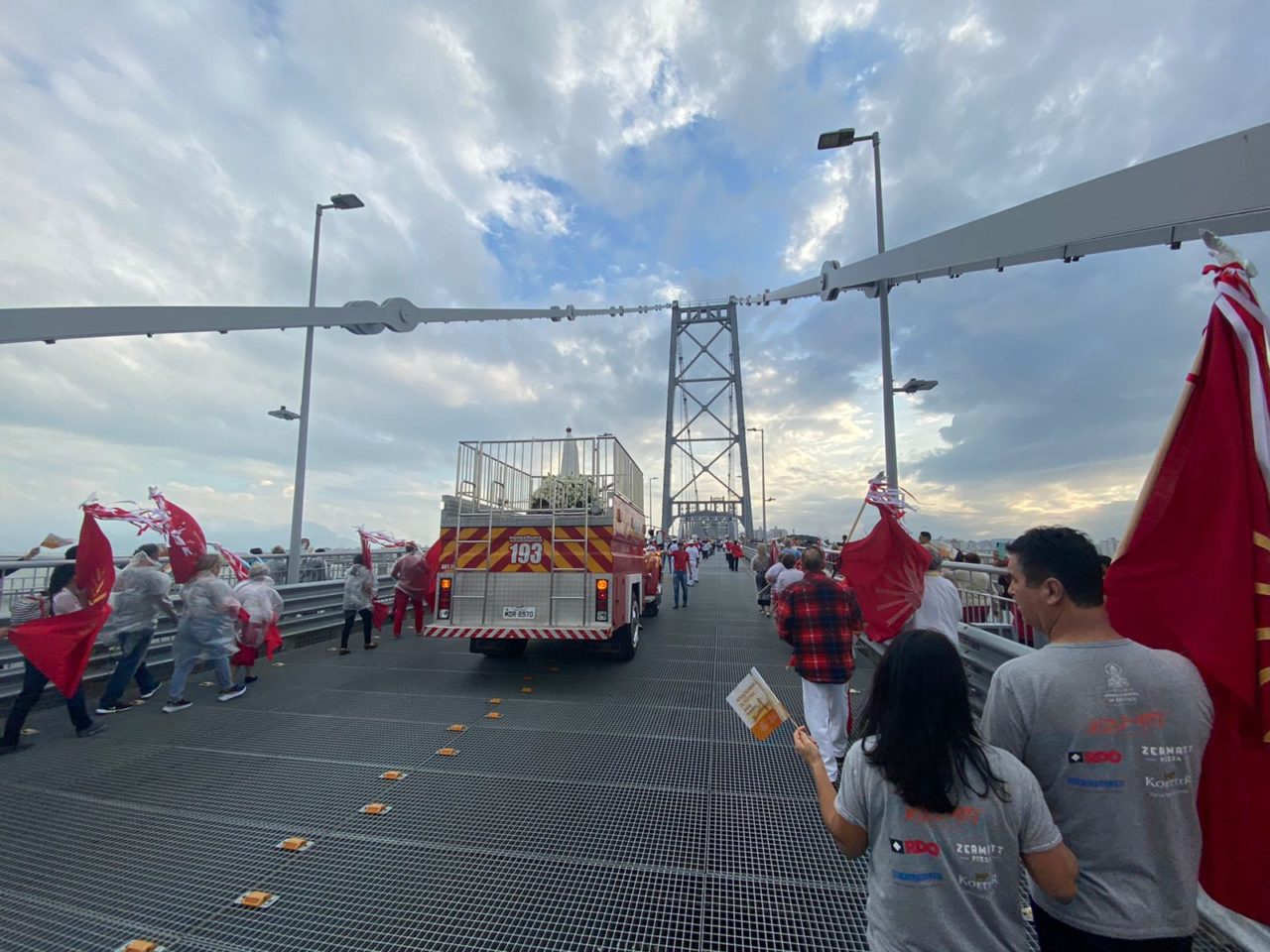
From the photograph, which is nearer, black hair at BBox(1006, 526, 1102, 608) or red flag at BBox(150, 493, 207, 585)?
black hair at BBox(1006, 526, 1102, 608)

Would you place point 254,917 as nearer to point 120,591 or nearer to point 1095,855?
point 1095,855

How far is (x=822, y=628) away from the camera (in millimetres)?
4551

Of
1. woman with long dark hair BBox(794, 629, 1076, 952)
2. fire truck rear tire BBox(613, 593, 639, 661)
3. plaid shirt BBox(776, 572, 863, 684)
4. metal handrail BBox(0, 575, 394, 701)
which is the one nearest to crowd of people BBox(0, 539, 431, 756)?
metal handrail BBox(0, 575, 394, 701)

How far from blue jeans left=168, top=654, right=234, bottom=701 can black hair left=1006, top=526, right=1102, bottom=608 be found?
284 inches

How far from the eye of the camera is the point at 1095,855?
61.3 inches

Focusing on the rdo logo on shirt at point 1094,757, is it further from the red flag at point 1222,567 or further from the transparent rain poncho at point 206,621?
the transparent rain poncho at point 206,621

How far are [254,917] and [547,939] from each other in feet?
4.62

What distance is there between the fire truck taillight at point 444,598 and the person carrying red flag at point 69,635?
3157mm

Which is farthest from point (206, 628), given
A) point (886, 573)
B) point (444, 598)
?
point (886, 573)

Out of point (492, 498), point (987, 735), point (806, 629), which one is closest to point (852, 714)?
point (806, 629)

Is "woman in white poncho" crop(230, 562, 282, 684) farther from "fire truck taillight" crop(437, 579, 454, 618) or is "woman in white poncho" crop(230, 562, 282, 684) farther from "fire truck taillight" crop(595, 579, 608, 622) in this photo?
"fire truck taillight" crop(595, 579, 608, 622)

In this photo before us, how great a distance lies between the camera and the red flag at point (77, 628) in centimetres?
480

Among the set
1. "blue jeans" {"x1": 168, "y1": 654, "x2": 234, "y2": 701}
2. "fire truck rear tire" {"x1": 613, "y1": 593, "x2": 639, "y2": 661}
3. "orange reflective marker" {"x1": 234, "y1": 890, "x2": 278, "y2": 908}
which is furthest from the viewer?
"fire truck rear tire" {"x1": 613, "y1": 593, "x2": 639, "y2": 661}

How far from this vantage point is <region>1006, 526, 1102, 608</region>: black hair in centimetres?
170
